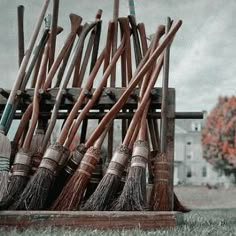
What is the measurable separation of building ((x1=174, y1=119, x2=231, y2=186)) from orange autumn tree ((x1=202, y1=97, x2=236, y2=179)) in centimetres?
1635

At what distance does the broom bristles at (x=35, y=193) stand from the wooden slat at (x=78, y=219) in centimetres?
16

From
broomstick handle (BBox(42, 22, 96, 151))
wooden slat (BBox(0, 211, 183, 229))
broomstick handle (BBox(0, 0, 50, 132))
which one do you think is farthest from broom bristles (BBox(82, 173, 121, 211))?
broomstick handle (BBox(0, 0, 50, 132))

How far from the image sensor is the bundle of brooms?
322cm

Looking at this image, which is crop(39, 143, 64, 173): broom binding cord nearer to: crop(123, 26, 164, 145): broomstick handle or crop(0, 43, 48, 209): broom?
crop(0, 43, 48, 209): broom

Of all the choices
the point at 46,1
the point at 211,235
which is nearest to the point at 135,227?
the point at 211,235

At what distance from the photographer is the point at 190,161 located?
57781 millimetres

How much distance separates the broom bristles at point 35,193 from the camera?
319cm

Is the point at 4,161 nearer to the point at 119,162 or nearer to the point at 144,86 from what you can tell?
the point at 119,162

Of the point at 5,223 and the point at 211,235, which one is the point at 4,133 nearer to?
the point at 5,223

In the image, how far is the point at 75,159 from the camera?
343 cm

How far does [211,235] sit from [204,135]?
122 feet

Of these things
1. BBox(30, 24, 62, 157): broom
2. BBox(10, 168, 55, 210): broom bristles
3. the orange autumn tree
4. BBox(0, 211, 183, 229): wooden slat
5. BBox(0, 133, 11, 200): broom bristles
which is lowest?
BBox(0, 211, 183, 229): wooden slat

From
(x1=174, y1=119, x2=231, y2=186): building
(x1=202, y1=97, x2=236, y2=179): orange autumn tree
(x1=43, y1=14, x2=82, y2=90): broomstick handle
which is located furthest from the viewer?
(x1=174, y1=119, x2=231, y2=186): building

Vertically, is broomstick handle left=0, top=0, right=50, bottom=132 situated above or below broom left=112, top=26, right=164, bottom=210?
above
